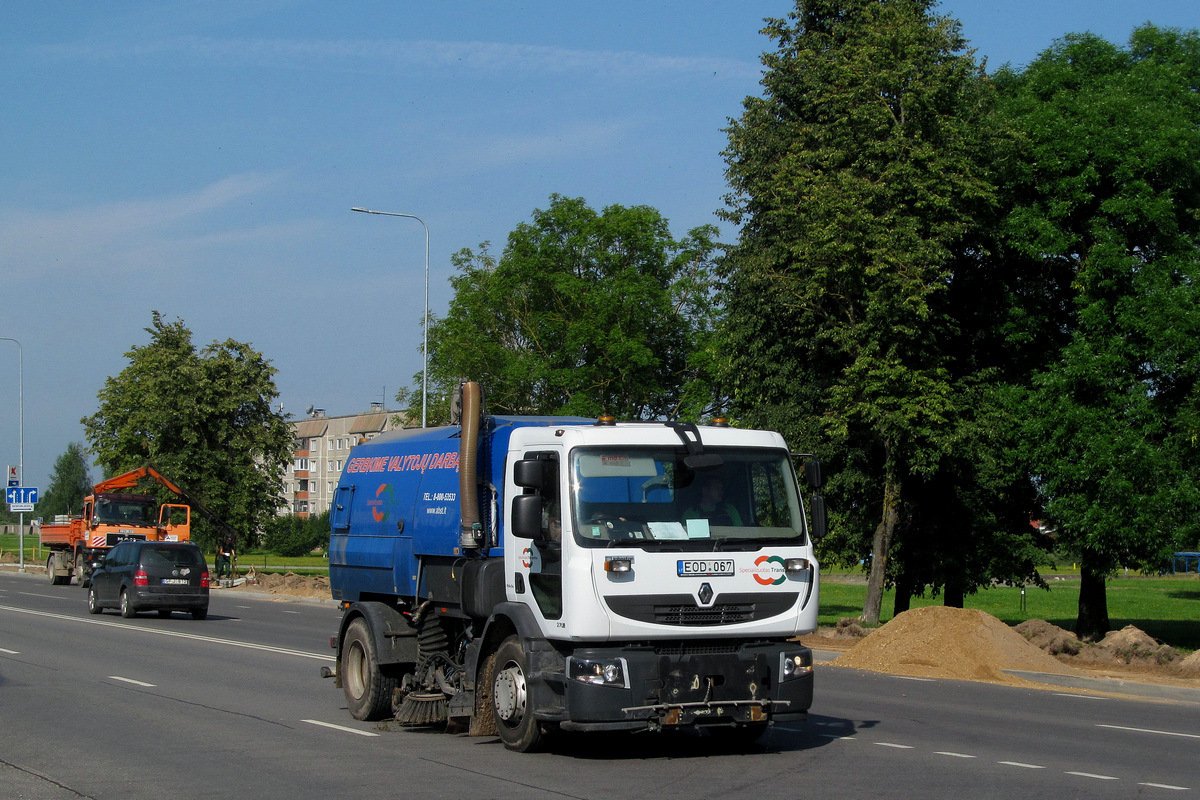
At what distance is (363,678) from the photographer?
1159cm

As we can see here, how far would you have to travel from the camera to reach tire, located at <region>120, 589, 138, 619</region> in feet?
89.8

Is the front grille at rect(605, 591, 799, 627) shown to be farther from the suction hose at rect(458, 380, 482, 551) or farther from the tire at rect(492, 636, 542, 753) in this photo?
the suction hose at rect(458, 380, 482, 551)

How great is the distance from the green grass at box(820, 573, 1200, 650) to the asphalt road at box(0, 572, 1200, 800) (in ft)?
52.8

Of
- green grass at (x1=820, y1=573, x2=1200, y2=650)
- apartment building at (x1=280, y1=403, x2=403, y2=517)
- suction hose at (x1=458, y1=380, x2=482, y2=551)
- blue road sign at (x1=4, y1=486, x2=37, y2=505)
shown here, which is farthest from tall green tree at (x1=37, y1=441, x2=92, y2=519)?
suction hose at (x1=458, y1=380, x2=482, y2=551)

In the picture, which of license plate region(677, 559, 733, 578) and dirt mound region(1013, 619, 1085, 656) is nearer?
license plate region(677, 559, 733, 578)

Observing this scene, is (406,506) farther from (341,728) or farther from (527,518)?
(527,518)

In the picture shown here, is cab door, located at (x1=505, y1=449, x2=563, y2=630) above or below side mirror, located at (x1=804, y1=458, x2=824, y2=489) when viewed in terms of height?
below

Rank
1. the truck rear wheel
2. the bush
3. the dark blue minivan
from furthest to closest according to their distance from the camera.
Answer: the bush, the truck rear wheel, the dark blue minivan

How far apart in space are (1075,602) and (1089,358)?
2865 cm

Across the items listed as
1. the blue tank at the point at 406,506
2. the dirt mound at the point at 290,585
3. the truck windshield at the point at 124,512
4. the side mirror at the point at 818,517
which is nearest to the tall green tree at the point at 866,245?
the blue tank at the point at 406,506

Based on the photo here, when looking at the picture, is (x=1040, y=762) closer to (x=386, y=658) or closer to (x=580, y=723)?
(x=580, y=723)

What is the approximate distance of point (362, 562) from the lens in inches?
476

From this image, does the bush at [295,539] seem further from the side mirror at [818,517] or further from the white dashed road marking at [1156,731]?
the side mirror at [818,517]

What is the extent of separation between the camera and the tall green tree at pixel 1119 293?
21.8m
